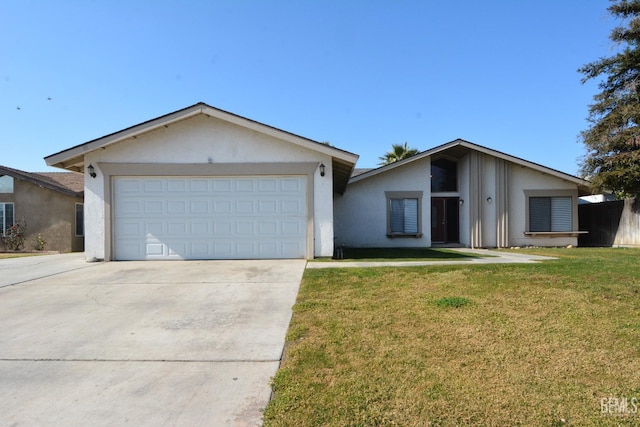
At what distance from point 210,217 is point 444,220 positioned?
33.8ft

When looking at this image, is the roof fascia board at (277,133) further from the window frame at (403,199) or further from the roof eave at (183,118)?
the window frame at (403,199)

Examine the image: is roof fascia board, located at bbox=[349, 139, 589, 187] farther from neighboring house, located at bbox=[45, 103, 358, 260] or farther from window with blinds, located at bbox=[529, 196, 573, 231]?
neighboring house, located at bbox=[45, 103, 358, 260]

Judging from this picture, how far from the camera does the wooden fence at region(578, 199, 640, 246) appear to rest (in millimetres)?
14102

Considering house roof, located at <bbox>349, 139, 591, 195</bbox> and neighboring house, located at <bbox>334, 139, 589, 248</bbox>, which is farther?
neighboring house, located at <bbox>334, 139, 589, 248</bbox>

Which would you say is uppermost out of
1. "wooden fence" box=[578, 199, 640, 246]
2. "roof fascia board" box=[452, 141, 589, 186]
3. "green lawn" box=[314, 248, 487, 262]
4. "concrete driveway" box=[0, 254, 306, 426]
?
"roof fascia board" box=[452, 141, 589, 186]

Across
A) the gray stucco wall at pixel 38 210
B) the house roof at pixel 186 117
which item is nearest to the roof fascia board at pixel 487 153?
the house roof at pixel 186 117

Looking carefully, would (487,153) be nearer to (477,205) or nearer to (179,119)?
(477,205)

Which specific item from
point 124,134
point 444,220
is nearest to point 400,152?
point 444,220

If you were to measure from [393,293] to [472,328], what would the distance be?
1.71 metres

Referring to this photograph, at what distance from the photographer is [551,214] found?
572 inches

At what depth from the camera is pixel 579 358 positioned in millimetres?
3186

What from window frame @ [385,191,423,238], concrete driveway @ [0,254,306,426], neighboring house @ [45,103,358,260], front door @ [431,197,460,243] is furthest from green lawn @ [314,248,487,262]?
front door @ [431,197,460,243]

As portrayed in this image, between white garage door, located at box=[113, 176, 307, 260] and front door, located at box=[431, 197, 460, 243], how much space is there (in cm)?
790

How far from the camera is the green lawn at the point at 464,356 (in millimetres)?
2418
